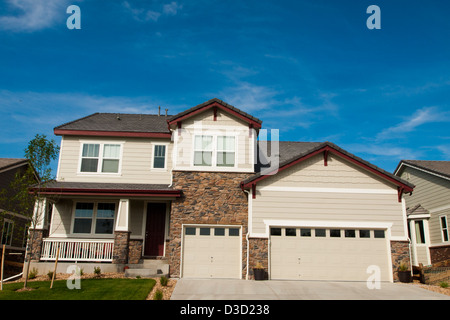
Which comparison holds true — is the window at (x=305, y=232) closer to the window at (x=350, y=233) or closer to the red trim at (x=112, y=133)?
the window at (x=350, y=233)

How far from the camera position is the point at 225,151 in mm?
17359

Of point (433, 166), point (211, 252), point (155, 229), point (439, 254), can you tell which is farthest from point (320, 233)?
point (433, 166)

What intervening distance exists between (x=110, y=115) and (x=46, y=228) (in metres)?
7.33

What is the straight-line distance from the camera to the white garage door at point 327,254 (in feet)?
50.7

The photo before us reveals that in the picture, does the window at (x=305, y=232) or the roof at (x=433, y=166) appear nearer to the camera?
the window at (x=305, y=232)

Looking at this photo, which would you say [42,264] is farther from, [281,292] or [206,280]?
[281,292]

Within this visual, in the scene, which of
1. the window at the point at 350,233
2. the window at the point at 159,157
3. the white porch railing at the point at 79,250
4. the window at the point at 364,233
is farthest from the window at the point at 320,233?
the white porch railing at the point at 79,250

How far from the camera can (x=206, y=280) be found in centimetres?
1505

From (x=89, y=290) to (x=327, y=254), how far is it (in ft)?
30.0

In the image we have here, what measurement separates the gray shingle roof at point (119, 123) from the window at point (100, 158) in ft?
2.82

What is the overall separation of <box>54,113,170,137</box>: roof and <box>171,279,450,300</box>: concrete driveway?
7955 millimetres

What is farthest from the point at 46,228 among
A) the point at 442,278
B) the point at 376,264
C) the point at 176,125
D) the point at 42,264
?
the point at 442,278

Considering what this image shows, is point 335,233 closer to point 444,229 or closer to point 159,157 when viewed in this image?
point 444,229
